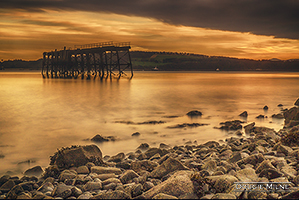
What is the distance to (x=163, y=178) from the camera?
19.7 ft

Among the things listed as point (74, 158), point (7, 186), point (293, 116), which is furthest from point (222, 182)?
point (293, 116)

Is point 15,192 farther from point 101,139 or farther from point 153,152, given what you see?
point 101,139

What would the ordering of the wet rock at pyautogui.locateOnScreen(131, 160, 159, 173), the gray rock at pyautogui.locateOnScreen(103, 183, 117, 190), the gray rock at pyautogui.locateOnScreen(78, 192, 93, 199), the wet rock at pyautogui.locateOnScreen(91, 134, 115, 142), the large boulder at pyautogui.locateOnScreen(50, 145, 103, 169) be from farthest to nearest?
the wet rock at pyautogui.locateOnScreen(91, 134, 115, 142) → the large boulder at pyautogui.locateOnScreen(50, 145, 103, 169) → the wet rock at pyautogui.locateOnScreen(131, 160, 159, 173) → the gray rock at pyautogui.locateOnScreen(103, 183, 117, 190) → the gray rock at pyautogui.locateOnScreen(78, 192, 93, 199)

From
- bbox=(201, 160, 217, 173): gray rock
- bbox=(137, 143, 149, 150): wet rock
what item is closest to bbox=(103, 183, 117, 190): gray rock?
bbox=(201, 160, 217, 173): gray rock

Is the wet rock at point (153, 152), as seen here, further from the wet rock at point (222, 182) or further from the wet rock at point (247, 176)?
the wet rock at point (222, 182)

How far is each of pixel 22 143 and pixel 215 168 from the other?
9136 millimetres

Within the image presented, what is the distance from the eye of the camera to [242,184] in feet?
16.8

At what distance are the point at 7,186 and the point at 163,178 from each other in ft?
11.7

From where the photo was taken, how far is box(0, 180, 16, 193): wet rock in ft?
19.6

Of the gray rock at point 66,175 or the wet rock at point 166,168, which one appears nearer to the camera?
the wet rock at point 166,168

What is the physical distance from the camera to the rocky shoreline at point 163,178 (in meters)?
4.80

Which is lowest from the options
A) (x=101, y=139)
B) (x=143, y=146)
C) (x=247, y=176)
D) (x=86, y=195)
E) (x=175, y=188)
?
(x=101, y=139)

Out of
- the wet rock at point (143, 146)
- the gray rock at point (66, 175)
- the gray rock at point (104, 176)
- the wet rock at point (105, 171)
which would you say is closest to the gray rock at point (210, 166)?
the wet rock at point (105, 171)

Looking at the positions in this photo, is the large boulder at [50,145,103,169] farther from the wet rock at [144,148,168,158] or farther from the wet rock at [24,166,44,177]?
the wet rock at [144,148,168,158]
